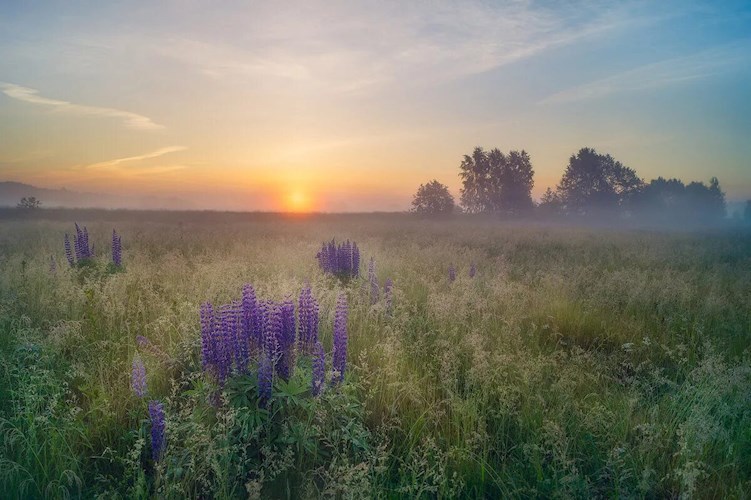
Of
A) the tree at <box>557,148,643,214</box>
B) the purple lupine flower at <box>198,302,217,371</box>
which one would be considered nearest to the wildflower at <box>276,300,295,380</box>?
the purple lupine flower at <box>198,302,217,371</box>

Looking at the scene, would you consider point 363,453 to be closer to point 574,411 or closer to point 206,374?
point 206,374

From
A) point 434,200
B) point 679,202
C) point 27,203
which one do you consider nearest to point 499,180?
point 434,200

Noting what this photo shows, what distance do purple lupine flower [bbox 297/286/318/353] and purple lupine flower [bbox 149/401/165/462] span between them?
1117mm

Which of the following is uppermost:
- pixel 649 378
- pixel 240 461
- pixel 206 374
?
pixel 206 374

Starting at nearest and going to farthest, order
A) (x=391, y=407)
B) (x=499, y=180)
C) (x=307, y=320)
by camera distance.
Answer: (x=307, y=320), (x=391, y=407), (x=499, y=180)

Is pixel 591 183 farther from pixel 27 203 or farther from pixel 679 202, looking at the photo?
pixel 27 203

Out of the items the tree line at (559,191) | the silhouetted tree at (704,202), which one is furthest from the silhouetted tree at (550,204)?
the silhouetted tree at (704,202)

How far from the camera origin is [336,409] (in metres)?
3.12

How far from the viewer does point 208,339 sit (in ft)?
10.8

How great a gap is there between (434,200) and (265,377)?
56.7 metres

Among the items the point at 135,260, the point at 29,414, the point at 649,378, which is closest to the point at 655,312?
the point at 649,378

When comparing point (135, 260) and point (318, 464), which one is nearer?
point (318, 464)

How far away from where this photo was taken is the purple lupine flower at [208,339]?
3.26 m

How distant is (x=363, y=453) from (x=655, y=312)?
600 centimetres
